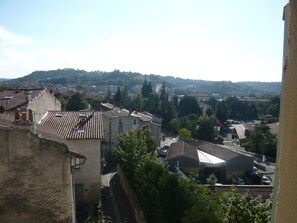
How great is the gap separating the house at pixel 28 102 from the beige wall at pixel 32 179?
1180 centimetres

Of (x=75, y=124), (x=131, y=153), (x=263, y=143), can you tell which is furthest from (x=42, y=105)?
(x=263, y=143)

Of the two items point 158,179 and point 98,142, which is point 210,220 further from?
point 98,142

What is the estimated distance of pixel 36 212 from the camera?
11414 millimetres

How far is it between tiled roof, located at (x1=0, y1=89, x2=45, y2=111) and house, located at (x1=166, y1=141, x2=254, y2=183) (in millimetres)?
16683

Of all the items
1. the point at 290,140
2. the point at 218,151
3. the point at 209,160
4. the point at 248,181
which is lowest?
the point at 248,181

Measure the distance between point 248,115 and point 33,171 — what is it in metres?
99.2

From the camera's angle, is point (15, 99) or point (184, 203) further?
point (15, 99)

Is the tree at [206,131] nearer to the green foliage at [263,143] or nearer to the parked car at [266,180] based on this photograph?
the green foliage at [263,143]

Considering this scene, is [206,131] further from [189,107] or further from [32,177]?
[32,177]

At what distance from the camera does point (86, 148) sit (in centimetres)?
2142

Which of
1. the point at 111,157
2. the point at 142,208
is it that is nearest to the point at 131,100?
the point at 111,157

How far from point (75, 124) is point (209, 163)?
19.0 metres

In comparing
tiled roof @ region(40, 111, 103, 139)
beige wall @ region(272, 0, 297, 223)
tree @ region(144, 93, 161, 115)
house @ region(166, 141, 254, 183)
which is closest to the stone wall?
tiled roof @ region(40, 111, 103, 139)

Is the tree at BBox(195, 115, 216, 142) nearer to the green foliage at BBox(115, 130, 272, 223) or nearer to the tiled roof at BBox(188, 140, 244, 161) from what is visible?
the tiled roof at BBox(188, 140, 244, 161)
